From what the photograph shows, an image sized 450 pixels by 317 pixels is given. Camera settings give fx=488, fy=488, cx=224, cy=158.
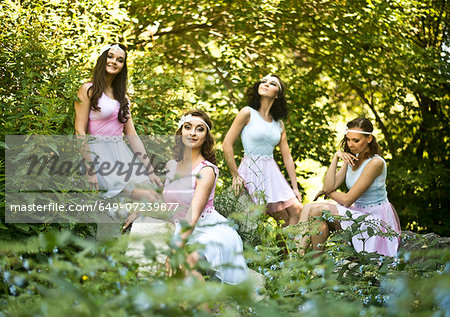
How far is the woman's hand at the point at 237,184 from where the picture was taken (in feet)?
13.4

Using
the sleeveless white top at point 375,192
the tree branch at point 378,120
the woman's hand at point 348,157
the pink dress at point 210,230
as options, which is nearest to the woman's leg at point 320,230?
the sleeveless white top at point 375,192

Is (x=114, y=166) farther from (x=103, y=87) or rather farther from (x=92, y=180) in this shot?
(x=103, y=87)

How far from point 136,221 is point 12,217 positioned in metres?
0.84

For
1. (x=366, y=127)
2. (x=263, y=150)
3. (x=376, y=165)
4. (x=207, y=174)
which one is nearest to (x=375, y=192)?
(x=376, y=165)

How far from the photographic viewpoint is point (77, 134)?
10.4 ft

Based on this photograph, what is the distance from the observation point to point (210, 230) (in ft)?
9.04

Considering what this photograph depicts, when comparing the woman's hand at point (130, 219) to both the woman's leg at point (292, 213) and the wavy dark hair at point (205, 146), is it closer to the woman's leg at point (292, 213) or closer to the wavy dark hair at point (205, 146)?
the wavy dark hair at point (205, 146)

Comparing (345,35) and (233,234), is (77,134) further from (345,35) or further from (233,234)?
(345,35)

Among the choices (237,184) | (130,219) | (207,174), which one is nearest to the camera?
(207,174)

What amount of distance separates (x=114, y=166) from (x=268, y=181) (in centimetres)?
143

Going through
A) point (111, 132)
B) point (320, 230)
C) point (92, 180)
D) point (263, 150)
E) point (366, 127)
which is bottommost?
point (320, 230)

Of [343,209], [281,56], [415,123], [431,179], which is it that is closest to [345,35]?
[281,56]

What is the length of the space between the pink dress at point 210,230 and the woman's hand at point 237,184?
838 mm

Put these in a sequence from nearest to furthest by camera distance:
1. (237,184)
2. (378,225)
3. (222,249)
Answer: (222,249) < (378,225) < (237,184)
